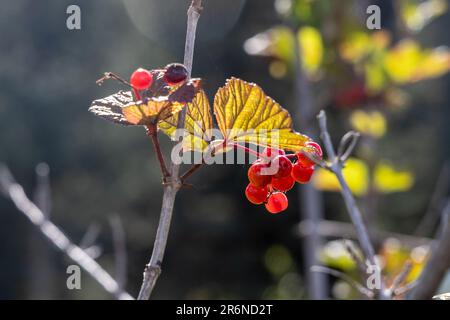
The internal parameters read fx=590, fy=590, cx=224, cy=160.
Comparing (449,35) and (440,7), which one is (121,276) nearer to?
(440,7)

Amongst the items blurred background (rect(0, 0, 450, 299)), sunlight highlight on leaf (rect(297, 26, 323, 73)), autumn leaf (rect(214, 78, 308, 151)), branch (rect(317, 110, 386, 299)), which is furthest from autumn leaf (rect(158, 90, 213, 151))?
blurred background (rect(0, 0, 450, 299))


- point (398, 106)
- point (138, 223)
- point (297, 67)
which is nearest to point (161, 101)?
point (297, 67)

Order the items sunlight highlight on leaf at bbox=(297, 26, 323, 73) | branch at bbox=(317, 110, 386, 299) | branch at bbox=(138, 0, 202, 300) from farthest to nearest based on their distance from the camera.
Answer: sunlight highlight on leaf at bbox=(297, 26, 323, 73) → branch at bbox=(317, 110, 386, 299) → branch at bbox=(138, 0, 202, 300)

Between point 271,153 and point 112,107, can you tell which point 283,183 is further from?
point 112,107

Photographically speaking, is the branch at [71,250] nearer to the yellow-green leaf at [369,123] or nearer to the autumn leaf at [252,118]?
the autumn leaf at [252,118]

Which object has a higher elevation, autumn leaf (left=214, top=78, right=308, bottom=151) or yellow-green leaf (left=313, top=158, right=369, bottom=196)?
yellow-green leaf (left=313, top=158, right=369, bottom=196)

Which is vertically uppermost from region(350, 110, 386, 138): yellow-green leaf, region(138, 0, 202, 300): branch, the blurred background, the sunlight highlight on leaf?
the blurred background

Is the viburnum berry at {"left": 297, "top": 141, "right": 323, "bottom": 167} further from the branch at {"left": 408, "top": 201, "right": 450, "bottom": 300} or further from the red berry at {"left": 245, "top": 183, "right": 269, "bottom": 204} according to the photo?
the branch at {"left": 408, "top": 201, "right": 450, "bottom": 300}

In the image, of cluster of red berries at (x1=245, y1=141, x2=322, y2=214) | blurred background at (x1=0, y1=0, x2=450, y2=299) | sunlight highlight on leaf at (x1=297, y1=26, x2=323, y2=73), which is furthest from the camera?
blurred background at (x1=0, y1=0, x2=450, y2=299)

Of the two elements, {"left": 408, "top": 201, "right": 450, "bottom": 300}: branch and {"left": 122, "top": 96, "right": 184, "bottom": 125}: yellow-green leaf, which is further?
{"left": 408, "top": 201, "right": 450, "bottom": 300}: branch
